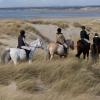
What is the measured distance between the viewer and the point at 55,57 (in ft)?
59.0

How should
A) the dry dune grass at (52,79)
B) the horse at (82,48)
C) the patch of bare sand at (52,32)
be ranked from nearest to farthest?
the dry dune grass at (52,79) < the horse at (82,48) < the patch of bare sand at (52,32)

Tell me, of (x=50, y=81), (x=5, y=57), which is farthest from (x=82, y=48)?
(x=50, y=81)

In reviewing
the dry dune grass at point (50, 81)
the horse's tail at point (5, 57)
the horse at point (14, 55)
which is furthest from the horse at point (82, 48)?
the horse's tail at point (5, 57)

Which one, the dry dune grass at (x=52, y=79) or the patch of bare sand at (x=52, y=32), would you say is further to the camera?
the patch of bare sand at (x=52, y=32)

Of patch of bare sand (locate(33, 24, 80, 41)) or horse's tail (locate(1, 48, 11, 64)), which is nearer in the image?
horse's tail (locate(1, 48, 11, 64))

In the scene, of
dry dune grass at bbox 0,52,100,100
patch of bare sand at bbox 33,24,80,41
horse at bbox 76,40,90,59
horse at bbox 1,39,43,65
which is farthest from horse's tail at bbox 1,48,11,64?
patch of bare sand at bbox 33,24,80,41

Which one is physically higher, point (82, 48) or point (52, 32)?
point (82, 48)

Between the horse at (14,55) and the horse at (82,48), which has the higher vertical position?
the horse at (14,55)

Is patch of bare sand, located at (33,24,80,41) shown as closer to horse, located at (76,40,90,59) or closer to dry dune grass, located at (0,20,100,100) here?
horse, located at (76,40,90,59)

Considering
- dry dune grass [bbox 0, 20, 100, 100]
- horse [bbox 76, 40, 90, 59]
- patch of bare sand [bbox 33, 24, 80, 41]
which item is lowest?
patch of bare sand [bbox 33, 24, 80, 41]

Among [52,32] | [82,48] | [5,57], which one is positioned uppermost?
[5,57]

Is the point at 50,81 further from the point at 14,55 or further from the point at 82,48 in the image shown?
the point at 82,48

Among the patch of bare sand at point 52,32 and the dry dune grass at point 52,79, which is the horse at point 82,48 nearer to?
the dry dune grass at point 52,79

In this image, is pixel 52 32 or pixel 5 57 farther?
pixel 52 32
